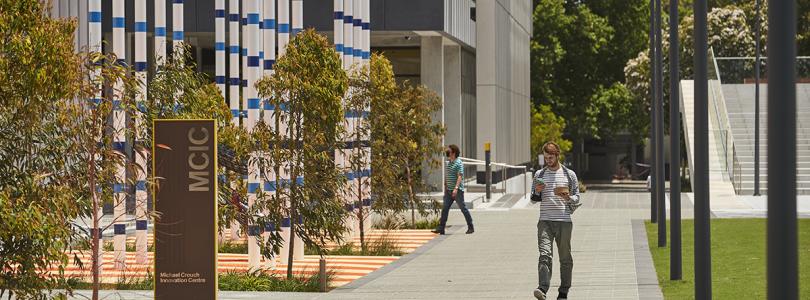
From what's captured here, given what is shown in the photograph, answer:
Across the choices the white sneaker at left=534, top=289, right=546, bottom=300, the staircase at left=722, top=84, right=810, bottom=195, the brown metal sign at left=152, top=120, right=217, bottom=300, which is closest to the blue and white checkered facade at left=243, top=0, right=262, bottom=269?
the white sneaker at left=534, top=289, right=546, bottom=300

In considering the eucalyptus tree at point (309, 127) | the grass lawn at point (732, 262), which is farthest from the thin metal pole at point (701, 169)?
the eucalyptus tree at point (309, 127)

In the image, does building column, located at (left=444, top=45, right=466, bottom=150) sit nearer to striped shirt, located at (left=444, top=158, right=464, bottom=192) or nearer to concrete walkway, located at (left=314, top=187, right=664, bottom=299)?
concrete walkway, located at (left=314, top=187, right=664, bottom=299)

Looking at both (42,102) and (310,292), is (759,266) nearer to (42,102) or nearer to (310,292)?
(310,292)

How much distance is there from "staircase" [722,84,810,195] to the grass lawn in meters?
15.5

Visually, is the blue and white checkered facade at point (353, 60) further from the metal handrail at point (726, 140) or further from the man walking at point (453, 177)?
the metal handrail at point (726, 140)

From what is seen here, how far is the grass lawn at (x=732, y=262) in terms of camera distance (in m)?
17.2

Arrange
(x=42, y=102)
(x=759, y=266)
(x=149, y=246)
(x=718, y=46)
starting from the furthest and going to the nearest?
(x=718, y=46) < (x=149, y=246) < (x=759, y=266) < (x=42, y=102)

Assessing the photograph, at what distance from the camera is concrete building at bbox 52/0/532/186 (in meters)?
45.3

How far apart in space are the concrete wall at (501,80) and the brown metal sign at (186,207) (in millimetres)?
41192

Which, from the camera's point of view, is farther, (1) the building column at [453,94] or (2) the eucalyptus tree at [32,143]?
(1) the building column at [453,94]

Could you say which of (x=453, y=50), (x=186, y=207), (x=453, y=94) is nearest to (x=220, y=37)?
(x=186, y=207)

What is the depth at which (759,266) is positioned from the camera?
2055 cm

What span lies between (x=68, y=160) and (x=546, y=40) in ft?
214

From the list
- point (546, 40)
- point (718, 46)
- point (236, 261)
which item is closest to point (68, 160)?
point (236, 261)
